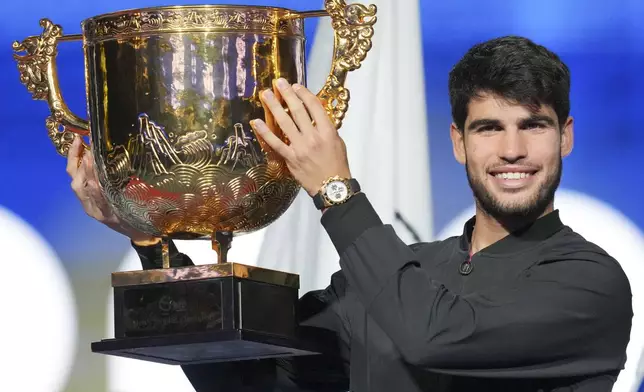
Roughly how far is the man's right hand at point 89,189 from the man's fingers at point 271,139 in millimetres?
443

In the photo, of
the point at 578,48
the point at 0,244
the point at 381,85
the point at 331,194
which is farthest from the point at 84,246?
the point at 331,194

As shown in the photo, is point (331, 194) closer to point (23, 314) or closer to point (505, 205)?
point (505, 205)

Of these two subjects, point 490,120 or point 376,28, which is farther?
point 376,28

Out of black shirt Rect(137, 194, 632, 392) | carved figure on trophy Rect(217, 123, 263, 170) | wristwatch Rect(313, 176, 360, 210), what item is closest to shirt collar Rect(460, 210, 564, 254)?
black shirt Rect(137, 194, 632, 392)

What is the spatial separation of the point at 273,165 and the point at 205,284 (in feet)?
0.81

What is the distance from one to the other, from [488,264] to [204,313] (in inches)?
20.3

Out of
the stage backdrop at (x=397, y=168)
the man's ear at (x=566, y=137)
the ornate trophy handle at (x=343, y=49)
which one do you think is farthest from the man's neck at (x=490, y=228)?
the stage backdrop at (x=397, y=168)

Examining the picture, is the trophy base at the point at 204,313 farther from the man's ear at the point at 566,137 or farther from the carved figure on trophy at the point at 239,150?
the man's ear at the point at 566,137

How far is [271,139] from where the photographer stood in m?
2.52

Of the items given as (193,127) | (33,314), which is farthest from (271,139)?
(33,314)

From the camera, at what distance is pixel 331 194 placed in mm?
2428

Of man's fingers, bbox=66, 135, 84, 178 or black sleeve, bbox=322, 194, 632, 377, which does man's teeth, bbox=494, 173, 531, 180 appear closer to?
black sleeve, bbox=322, 194, 632, 377

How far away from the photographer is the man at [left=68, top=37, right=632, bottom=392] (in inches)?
93.6

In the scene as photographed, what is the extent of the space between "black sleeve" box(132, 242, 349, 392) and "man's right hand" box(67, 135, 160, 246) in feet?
0.09
